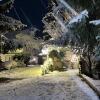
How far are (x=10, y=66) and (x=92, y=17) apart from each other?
25.9 metres

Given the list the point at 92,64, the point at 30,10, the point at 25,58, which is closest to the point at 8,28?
the point at 92,64

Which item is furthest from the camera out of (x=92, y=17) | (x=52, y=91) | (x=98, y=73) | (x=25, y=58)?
(x=25, y=58)

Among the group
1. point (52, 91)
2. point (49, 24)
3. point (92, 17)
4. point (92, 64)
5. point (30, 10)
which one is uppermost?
point (30, 10)

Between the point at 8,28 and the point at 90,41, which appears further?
the point at 8,28

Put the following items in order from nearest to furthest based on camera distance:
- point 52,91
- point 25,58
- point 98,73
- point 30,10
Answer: point 52,91
point 98,73
point 25,58
point 30,10

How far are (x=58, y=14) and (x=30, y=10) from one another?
3225cm

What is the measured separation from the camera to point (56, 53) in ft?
87.7

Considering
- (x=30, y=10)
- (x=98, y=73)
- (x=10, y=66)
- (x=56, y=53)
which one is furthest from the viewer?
(x=30, y=10)

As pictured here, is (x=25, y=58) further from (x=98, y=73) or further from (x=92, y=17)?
(x=92, y=17)

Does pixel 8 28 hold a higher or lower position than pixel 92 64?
higher

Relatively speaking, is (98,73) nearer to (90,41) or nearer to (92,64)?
(92,64)

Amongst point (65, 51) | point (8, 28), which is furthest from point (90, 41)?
point (65, 51)

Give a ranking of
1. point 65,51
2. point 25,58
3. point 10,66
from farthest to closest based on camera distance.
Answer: point 25,58
point 10,66
point 65,51

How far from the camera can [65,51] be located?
31.3m
